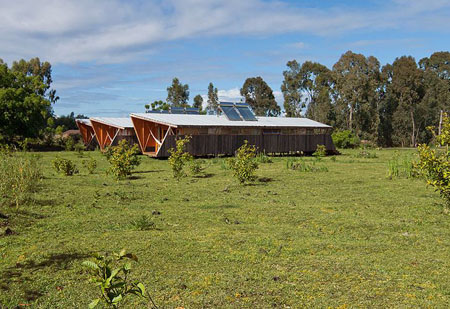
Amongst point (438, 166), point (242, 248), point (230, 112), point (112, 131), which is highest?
point (230, 112)

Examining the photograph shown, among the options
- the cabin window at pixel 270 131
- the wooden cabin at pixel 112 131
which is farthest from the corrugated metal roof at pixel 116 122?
the cabin window at pixel 270 131

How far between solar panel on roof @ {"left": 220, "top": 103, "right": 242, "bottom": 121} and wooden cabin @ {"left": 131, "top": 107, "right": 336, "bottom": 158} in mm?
79

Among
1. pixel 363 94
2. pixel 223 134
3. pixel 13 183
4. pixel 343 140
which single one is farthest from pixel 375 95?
pixel 13 183

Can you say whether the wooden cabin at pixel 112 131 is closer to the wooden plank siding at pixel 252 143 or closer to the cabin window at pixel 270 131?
the wooden plank siding at pixel 252 143

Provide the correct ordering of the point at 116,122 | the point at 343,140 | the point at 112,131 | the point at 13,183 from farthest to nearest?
1. the point at 343,140
2. the point at 112,131
3. the point at 116,122
4. the point at 13,183

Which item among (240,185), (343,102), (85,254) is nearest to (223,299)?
(85,254)

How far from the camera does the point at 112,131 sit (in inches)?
1368

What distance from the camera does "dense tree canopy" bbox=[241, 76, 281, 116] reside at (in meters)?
60.6

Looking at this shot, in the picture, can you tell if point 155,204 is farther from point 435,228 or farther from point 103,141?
point 103,141

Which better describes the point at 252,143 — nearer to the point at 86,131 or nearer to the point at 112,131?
the point at 112,131

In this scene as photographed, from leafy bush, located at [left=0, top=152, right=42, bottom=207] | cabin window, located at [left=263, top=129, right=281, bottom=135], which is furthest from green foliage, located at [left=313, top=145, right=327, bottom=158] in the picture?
leafy bush, located at [left=0, top=152, right=42, bottom=207]

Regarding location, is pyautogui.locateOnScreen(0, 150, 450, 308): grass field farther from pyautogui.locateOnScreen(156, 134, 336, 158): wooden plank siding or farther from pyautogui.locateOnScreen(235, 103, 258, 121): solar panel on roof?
pyautogui.locateOnScreen(235, 103, 258, 121): solar panel on roof

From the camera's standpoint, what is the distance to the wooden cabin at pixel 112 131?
31.5 metres

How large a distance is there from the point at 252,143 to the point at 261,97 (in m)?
33.9
